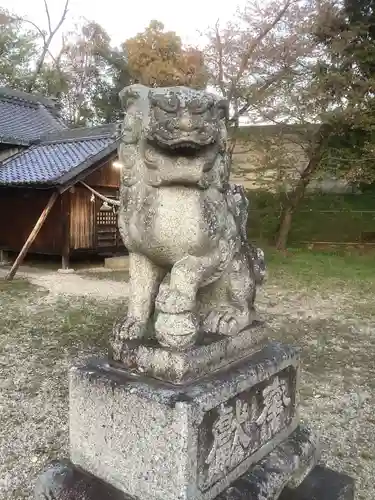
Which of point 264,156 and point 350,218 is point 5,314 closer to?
point 264,156

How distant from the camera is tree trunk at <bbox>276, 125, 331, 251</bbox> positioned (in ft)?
45.1

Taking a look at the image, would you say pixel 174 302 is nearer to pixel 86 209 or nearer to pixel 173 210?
pixel 173 210

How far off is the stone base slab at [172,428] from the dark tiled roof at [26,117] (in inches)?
526

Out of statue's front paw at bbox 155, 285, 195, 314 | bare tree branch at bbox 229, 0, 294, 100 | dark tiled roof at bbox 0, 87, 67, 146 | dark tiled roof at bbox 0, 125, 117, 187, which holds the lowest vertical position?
statue's front paw at bbox 155, 285, 195, 314

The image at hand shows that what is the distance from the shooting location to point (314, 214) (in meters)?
17.9

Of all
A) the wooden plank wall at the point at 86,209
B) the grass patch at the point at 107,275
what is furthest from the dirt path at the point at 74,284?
the wooden plank wall at the point at 86,209

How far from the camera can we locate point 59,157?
12508 mm

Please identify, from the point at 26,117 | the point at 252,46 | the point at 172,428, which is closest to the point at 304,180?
the point at 252,46

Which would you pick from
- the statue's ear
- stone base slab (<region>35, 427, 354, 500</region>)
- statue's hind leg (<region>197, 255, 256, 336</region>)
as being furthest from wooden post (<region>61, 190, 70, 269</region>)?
the statue's ear

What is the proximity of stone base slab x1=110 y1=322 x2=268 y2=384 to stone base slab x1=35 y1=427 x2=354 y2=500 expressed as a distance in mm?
534

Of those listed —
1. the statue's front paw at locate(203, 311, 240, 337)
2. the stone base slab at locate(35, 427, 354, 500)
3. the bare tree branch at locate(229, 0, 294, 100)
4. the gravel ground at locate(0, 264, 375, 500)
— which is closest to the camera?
the stone base slab at locate(35, 427, 354, 500)

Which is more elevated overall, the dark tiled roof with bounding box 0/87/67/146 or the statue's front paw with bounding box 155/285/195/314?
the dark tiled roof with bounding box 0/87/67/146

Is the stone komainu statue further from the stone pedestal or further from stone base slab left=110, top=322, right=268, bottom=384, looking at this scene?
the stone pedestal

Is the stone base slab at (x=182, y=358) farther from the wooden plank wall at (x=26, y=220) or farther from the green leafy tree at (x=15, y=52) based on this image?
the green leafy tree at (x=15, y=52)
